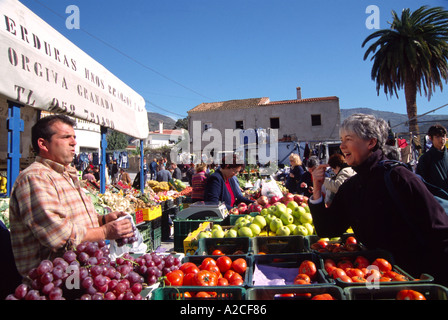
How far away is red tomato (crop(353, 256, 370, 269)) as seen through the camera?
1909 millimetres

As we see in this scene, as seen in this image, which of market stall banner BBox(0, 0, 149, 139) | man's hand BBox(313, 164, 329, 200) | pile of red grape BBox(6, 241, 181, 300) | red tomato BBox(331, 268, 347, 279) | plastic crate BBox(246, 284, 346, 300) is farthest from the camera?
market stall banner BBox(0, 0, 149, 139)

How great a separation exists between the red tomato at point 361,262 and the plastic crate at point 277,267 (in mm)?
259

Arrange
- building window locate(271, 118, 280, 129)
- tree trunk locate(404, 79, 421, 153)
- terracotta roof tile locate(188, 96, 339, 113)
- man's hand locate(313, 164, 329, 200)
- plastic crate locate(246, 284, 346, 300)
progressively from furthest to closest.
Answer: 1. building window locate(271, 118, 280, 129)
2. terracotta roof tile locate(188, 96, 339, 113)
3. tree trunk locate(404, 79, 421, 153)
4. man's hand locate(313, 164, 329, 200)
5. plastic crate locate(246, 284, 346, 300)

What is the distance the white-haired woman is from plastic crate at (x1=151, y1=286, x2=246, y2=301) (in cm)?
103

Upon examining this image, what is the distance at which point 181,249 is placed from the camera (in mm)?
3908

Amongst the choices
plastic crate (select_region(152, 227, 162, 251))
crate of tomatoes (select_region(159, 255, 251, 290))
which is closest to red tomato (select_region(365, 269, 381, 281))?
crate of tomatoes (select_region(159, 255, 251, 290))

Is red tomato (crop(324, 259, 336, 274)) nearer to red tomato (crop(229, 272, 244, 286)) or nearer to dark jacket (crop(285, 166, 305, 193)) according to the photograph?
red tomato (crop(229, 272, 244, 286))

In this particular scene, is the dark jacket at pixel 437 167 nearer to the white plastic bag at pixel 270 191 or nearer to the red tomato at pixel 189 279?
the white plastic bag at pixel 270 191

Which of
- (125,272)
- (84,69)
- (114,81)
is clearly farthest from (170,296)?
(114,81)

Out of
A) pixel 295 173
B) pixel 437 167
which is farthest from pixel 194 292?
pixel 295 173

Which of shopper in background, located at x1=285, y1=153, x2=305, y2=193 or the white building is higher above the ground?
the white building

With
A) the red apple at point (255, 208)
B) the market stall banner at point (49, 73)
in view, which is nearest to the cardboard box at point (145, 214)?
the market stall banner at point (49, 73)

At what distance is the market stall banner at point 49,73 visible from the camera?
2.67 metres

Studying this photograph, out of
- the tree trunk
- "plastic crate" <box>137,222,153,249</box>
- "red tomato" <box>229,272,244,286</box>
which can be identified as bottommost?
"plastic crate" <box>137,222,153,249</box>
